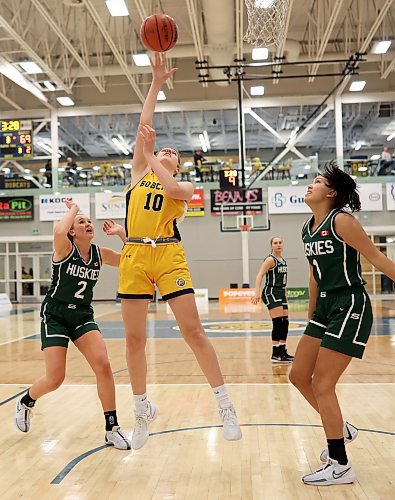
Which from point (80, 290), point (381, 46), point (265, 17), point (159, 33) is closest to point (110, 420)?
point (80, 290)

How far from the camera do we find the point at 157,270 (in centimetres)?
359

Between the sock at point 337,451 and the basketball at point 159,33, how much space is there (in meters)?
2.58

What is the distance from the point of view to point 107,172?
24.1 metres

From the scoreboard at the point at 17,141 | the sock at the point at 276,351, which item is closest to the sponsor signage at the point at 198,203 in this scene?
the scoreboard at the point at 17,141

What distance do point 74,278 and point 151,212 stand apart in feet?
3.01

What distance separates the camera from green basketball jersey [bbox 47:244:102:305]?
13.7 ft

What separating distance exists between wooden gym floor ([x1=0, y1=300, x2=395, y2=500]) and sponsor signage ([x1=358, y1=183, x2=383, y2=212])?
13.9 metres

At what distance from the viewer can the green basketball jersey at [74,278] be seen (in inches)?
164

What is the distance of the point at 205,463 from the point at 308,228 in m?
1.52

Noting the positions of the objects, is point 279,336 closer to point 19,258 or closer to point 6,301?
point 6,301

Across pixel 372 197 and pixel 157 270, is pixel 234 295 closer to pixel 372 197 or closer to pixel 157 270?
pixel 372 197

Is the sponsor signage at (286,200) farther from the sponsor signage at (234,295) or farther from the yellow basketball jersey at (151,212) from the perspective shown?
the yellow basketball jersey at (151,212)

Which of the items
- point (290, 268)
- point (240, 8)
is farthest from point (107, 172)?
point (240, 8)

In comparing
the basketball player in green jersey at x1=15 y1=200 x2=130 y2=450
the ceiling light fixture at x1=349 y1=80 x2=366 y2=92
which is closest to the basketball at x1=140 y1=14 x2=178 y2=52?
the basketball player in green jersey at x1=15 y1=200 x2=130 y2=450
